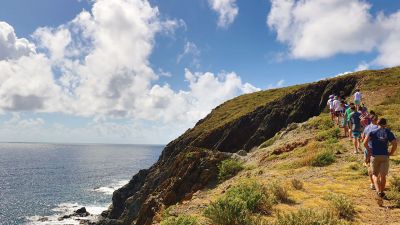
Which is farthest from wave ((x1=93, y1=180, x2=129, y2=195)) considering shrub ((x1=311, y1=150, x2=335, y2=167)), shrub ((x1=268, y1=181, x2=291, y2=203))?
shrub ((x1=268, y1=181, x2=291, y2=203))

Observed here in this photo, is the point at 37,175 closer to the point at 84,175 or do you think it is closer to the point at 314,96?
the point at 84,175

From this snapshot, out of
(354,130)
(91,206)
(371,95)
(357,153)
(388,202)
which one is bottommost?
(91,206)

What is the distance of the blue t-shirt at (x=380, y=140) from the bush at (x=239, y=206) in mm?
4225

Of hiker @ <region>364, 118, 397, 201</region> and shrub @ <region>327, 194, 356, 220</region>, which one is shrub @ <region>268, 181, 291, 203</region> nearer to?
shrub @ <region>327, 194, 356, 220</region>

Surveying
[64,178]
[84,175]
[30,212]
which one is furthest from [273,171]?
[84,175]

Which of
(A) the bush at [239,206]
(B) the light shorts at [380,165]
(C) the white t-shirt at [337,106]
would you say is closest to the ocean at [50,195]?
(C) the white t-shirt at [337,106]

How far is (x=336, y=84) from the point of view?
57.6m

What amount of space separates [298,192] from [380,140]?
10.9 feet

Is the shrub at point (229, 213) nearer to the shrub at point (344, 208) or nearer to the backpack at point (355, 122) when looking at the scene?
the shrub at point (344, 208)

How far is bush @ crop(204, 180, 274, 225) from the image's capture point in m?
9.32

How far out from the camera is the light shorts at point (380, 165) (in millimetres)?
12523

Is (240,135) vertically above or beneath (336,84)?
beneath

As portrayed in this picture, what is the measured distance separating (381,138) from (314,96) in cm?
4823

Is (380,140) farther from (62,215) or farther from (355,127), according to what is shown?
(62,215)
